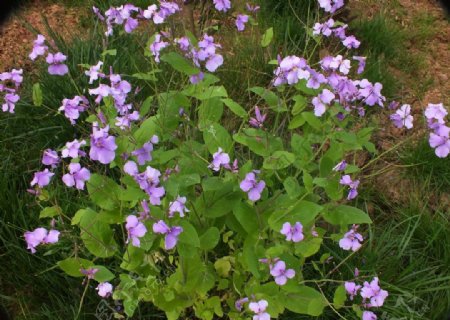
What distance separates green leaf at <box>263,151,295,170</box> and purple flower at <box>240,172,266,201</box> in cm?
8

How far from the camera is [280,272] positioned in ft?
4.78

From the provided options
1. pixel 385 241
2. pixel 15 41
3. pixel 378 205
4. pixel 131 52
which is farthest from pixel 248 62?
pixel 15 41

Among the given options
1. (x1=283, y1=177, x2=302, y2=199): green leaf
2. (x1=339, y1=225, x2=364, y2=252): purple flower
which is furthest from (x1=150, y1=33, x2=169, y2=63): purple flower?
(x1=339, y1=225, x2=364, y2=252): purple flower

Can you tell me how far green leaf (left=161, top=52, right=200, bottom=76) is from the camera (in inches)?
61.9

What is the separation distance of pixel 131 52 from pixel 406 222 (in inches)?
65.1

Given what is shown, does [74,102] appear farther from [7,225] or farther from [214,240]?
[7,225]

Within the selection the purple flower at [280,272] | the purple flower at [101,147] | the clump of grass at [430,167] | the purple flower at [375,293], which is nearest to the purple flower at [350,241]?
the purple flower at [375,293]

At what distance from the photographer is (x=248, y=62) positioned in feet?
9.87

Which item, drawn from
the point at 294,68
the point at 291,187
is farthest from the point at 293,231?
the point at 294,68

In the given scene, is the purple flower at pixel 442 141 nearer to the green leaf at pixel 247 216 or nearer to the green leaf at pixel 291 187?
the green leaf at pixel 291 187

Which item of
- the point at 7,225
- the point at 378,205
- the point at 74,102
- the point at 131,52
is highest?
the point at 74,102

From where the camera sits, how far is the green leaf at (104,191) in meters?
1.59

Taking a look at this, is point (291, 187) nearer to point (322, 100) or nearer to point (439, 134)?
point (322, 100)

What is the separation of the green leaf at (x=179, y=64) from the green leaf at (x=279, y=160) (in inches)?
13.3
